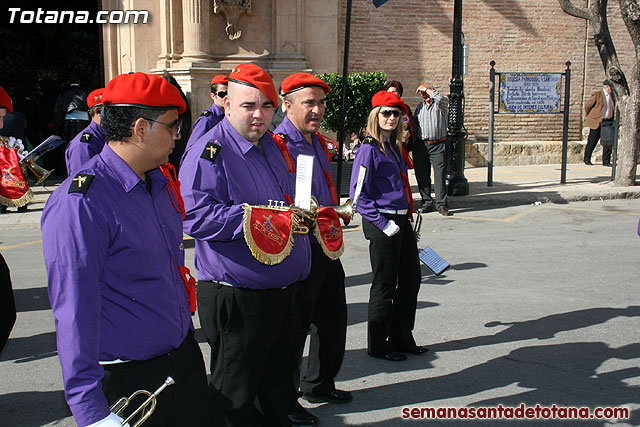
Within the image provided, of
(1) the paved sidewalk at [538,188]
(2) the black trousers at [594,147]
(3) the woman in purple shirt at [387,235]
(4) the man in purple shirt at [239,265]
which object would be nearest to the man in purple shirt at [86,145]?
(3) the woman in purple shirt at [387,235]

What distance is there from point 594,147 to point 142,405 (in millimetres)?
18082

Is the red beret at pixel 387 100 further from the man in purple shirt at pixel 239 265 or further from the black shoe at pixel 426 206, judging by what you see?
the black shoe at pixel 426 206

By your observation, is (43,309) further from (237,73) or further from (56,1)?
(56,1)

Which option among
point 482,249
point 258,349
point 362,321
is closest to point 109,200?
point 258,349

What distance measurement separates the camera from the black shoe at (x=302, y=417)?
4499 millimetres

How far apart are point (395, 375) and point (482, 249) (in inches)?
177

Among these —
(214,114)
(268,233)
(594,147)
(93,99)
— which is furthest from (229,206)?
(594,147)

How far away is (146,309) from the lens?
266cm

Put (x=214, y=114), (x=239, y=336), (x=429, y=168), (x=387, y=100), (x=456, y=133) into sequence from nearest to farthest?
(x=239, y=336)
(x=387, y=100)
(x=214, y=114)
(x=429, y=168)
(x=456, y=133)

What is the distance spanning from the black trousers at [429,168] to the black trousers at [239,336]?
8.72 m

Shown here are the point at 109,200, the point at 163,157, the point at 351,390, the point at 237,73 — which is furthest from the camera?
the point at 351,390

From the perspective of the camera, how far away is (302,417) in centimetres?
450

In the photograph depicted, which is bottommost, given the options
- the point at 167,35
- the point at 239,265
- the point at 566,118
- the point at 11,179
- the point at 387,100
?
the point at 239,265

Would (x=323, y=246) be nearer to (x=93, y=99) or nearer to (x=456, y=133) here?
(x=93, y=99)
